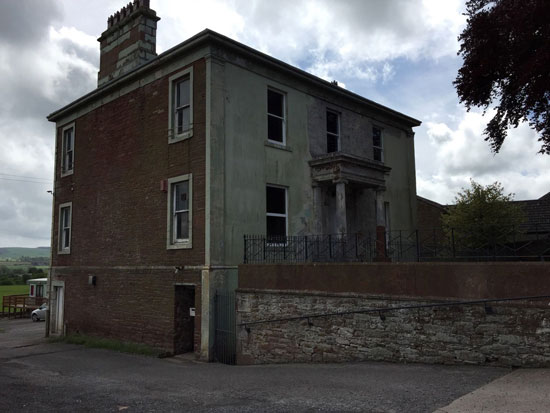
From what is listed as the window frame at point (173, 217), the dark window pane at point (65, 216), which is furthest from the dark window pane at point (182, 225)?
the dark window pane at point (65, 216)

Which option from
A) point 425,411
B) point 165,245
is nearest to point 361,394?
point 425,411

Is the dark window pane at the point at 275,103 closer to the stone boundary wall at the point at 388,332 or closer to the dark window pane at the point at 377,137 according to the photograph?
the dark window pane at the point at 377,137

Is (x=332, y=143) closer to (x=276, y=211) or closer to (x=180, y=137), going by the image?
(x=276, y=211)

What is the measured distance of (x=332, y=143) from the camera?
18.1 m

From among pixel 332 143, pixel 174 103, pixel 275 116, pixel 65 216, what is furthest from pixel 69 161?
pixel 332 143

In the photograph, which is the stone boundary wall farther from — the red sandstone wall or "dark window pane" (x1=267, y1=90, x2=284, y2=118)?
"dark window pane" (x1=267, y1=90, x2=284, y2=118)

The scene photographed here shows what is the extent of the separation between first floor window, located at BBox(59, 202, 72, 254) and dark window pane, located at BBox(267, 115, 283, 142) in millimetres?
10127

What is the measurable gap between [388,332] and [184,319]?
7.44 meters

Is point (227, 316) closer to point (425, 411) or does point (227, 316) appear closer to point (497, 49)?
point (425, 411)

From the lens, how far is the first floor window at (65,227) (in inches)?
810

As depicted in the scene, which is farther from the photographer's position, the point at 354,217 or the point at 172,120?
the point at 354,217

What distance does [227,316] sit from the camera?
13258 mm

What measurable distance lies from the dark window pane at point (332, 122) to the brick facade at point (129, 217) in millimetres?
5751

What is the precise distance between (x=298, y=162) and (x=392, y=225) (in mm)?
6275
